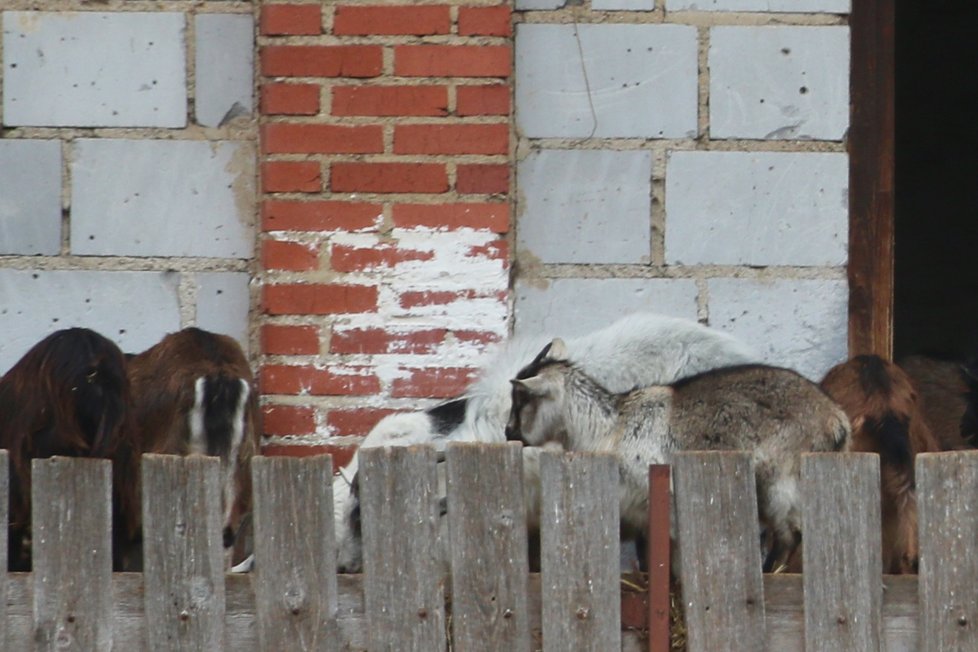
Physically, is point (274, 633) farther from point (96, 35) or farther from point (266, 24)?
point (96, 35)

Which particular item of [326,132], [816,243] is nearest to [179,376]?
[326,132]

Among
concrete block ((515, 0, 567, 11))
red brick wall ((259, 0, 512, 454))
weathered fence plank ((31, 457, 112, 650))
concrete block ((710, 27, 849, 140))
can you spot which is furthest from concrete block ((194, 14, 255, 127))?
weathered fence plank ((31, 457, 112, 650))

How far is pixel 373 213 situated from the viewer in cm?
429

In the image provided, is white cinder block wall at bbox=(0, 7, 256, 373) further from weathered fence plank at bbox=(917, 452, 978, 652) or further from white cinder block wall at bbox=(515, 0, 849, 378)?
weathered fence plank at bbox=(917, 452, 978, 652)

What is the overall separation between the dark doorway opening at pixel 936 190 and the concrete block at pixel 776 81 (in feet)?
10.4

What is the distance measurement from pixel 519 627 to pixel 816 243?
1.88 meters

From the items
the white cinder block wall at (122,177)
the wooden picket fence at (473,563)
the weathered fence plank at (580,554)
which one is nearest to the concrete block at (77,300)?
the white cinder block wall at (122,177)

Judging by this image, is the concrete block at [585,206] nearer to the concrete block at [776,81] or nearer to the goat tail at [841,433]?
the concrete block at [776,81]

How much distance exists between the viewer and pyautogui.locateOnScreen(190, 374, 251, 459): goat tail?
3809 mm

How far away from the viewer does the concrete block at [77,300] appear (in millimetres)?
4594

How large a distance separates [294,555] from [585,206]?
1789 millimetres

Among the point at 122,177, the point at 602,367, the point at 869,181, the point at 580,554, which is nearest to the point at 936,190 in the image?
the point at 869,181

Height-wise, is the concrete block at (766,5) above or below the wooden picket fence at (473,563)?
above

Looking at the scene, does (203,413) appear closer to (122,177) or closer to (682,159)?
(122,177)
